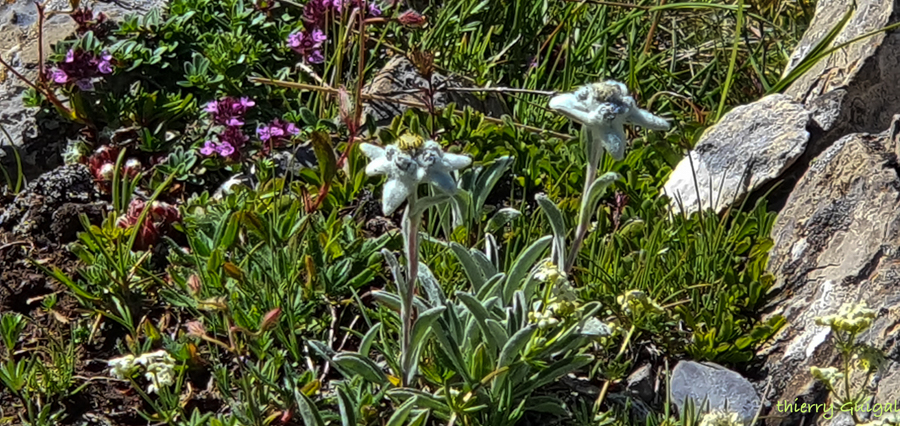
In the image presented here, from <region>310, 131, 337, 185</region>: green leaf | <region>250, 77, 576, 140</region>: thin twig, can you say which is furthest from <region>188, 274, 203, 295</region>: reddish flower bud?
<region>250, 77, 576, 140</region>: thin twig

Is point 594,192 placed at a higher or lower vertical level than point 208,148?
higher

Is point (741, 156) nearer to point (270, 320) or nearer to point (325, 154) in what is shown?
point (325, 154)

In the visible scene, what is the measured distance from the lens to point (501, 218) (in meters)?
3.21

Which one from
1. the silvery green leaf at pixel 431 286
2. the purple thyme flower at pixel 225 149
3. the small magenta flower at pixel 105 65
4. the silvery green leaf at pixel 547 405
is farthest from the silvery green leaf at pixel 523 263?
the small magenta flower at pixel 105 65

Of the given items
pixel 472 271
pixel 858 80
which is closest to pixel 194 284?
pixel 472 271

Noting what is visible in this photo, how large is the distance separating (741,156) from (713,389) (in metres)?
1.08

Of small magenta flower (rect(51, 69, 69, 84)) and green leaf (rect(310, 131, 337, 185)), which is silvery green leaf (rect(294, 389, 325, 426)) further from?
small magenta flower (rect(51, 69, 69, 84))

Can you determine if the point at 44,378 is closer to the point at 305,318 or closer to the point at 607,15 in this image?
the point at 305,318

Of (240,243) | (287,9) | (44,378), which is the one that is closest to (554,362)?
(240,243)

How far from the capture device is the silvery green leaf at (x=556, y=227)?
272 centimetres

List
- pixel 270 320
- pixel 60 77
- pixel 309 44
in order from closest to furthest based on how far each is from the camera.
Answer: pixel 270 320
pixel 60 77
pixel 309 44

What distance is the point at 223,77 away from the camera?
3955mm

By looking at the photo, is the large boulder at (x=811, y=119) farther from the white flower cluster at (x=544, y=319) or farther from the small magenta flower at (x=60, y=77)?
the small magenta flower at (x=60, y=77)

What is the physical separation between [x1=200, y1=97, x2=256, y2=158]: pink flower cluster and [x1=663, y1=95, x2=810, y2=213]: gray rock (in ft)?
5.02
